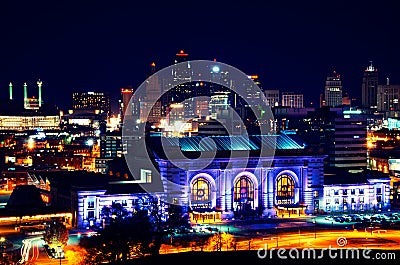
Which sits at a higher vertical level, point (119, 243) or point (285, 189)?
point (285, 189)

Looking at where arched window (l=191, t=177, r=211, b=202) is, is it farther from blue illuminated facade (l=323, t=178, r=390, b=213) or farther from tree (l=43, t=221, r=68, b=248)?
tree (l=43, t=221, r=68, b=248)

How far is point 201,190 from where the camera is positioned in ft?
229

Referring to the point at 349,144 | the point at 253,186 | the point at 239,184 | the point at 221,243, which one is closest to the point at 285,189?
the point at 253,186

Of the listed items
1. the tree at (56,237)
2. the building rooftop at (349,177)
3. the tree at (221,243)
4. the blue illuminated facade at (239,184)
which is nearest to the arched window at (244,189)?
the blue illuminated facade at (239,184)

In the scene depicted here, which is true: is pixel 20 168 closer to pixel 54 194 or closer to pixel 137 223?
pixel 54 194

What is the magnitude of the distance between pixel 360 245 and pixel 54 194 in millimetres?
27846

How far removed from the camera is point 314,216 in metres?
71.4

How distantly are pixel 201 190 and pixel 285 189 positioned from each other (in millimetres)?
7135

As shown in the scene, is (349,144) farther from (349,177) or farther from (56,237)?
(56,237)

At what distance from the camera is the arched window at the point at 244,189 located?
71.2 m

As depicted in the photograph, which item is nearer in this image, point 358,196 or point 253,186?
point 253,186

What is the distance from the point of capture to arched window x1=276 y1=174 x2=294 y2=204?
72062mm

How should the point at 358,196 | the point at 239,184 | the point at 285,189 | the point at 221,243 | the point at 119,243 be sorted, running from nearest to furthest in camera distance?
the point at 119,243 < the point at 221,243 < the point at 239,184 < the point at 285,189 < the point at 358,196

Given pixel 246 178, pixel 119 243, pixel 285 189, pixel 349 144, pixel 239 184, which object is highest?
pixel 349 144
